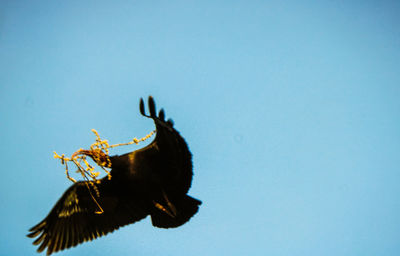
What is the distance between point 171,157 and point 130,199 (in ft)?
4.55

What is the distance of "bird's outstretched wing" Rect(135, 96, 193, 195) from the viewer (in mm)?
5148

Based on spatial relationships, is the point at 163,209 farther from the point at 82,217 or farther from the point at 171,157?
the point at 82,217

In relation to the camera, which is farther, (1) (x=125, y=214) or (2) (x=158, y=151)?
(1) (x=125, y=214)

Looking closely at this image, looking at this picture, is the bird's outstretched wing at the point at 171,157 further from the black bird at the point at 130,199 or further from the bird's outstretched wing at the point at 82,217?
the bird's outstretched wing at the point at 82,217

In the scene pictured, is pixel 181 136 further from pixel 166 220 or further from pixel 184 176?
pixel 166 220

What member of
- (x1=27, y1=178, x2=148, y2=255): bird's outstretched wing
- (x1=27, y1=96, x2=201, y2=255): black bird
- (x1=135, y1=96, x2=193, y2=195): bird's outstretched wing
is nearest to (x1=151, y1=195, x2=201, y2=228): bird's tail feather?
(x1=27, y1=96, x2=201, y2=255): black bird

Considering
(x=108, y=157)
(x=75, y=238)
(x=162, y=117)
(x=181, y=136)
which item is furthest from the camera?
(x=75, y=238)

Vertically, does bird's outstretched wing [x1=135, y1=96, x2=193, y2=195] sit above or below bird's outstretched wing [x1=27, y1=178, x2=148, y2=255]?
above

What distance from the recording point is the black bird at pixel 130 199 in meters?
5.56

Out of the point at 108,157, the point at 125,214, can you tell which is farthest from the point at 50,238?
the point at 108,157

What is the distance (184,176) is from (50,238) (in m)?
2.71

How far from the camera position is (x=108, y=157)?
5.44 m

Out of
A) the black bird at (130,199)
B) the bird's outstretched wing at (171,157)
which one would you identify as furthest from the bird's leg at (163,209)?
the bird's outstretched wing at (171,157)

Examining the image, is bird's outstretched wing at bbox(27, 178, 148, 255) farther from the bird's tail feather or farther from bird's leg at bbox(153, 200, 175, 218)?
the bird's tail feather
